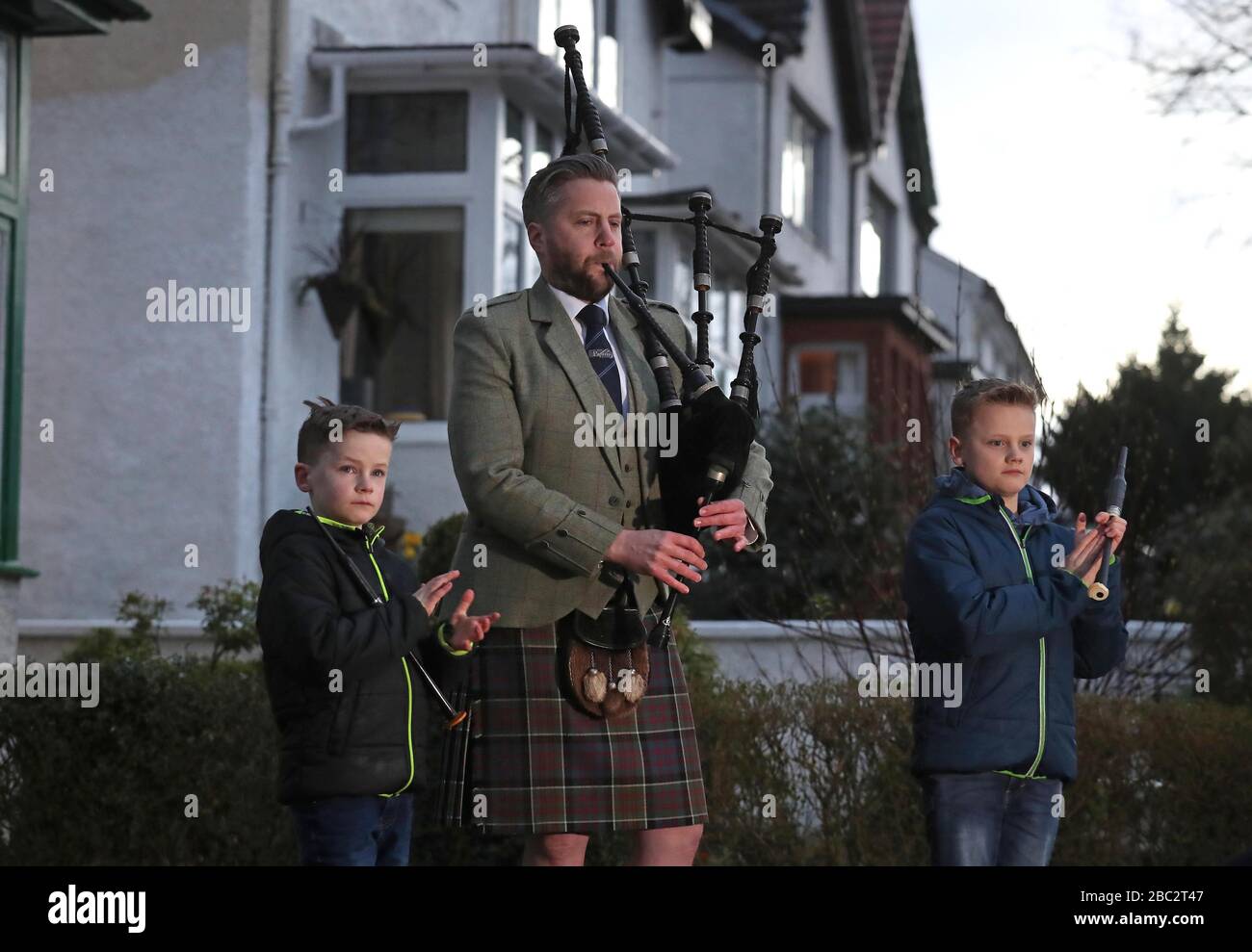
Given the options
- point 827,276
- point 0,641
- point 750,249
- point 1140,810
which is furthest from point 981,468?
point 827,276

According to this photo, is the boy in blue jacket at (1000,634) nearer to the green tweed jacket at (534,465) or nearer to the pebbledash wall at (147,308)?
the green tweed jacket at (534,465)

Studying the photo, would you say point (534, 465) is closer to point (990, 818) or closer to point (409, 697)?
point (409, 697)

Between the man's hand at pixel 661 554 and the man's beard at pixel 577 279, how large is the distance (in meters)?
0.67

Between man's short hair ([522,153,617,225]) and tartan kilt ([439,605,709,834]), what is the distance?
1000 mm

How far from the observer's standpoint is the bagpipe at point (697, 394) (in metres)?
4.34

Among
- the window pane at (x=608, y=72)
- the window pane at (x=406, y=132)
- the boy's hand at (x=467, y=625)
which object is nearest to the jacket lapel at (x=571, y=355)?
the boy's hand at (x=467, y=625)

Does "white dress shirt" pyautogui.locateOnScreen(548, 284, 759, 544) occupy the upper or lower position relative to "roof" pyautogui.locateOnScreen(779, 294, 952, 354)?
lower

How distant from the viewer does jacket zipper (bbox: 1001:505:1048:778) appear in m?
4.77

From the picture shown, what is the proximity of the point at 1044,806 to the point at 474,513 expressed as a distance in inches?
63.9

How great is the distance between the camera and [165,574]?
1378 centimetres

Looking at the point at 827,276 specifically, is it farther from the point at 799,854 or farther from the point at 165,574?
the point at 799,854

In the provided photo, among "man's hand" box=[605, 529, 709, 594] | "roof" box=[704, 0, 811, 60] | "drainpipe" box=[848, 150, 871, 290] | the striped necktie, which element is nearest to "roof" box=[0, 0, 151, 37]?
the striped necktie

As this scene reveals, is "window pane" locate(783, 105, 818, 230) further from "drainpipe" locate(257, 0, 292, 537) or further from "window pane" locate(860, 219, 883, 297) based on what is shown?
"drainpipe" locate(257, 0, 292, 537)

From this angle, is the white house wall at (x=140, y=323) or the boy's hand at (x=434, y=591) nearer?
the boy's hand at (x=434, y=591)
